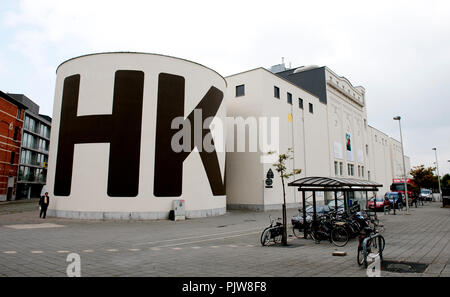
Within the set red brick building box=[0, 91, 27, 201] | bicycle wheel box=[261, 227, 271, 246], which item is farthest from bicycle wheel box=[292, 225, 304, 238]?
red brick building box=[0, 91, 27, 201]

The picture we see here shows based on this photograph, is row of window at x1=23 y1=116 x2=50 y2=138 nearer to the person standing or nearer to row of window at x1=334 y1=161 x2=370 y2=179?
the person standing

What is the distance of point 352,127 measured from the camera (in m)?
51.7

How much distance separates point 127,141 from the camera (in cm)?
1998

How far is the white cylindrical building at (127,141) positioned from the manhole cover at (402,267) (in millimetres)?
14894

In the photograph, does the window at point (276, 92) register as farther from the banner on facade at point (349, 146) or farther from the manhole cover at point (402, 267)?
the manhole cover at point (402, 267)

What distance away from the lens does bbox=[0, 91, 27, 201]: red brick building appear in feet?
143

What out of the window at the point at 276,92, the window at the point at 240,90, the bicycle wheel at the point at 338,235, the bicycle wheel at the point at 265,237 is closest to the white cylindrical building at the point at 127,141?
the window at the point at 240,90

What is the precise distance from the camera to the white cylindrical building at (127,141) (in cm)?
1953

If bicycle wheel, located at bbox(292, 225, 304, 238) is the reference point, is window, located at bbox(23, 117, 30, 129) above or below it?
above

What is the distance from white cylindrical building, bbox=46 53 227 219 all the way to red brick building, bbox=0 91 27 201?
2867cm

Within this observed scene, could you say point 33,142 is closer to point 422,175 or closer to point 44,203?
point 44,203

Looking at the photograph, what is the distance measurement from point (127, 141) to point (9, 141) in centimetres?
3704

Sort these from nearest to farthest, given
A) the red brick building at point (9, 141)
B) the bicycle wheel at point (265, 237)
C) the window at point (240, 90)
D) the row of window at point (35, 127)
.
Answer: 1. the bicycle wheel at point (265, 237)
2. the window at point (240, 90)
3. the red brick building at point (9, 141)
4. the row of window at point (35, 127)
